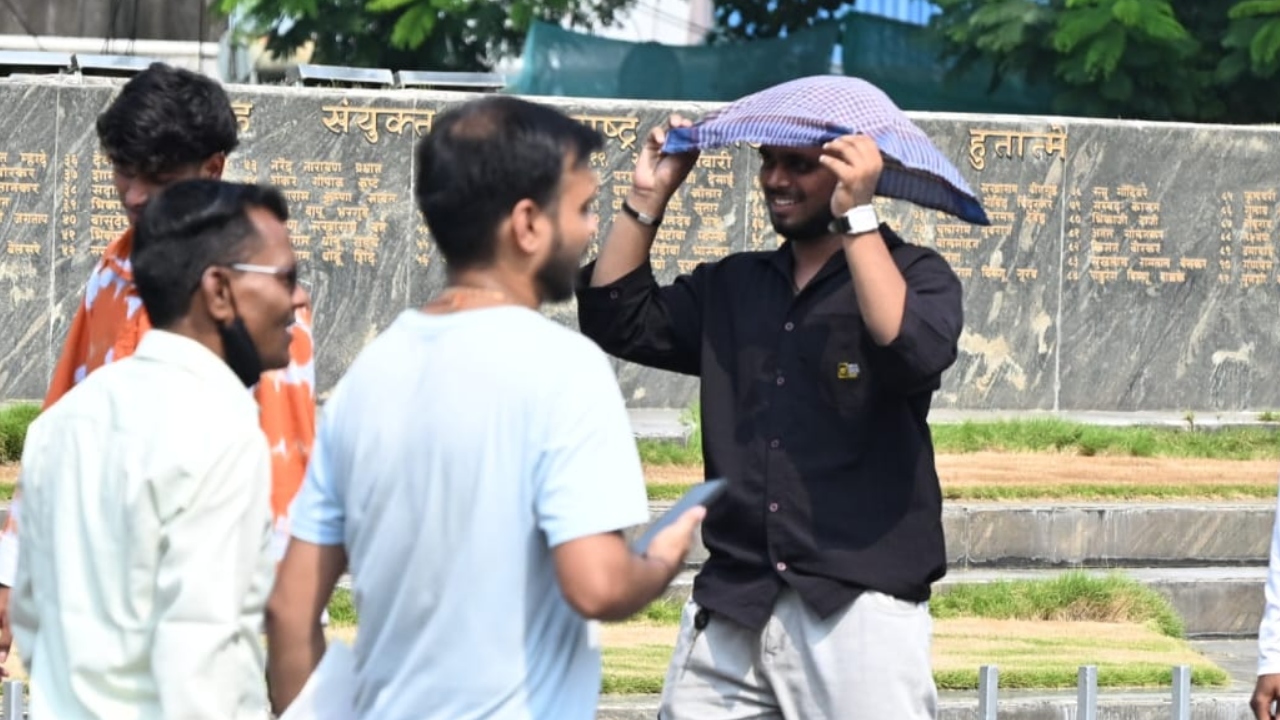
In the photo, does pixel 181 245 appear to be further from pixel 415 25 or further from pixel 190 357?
pixel 415 25

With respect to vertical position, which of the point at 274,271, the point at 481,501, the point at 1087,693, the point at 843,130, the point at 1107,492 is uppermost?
the point at 843,130

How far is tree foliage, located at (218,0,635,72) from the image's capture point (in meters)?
14.6

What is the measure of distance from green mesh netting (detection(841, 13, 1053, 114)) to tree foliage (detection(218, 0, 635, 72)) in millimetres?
1937

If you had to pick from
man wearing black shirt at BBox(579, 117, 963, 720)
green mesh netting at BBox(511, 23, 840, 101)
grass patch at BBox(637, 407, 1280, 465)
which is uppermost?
green mesh netting at BBox(511, 23, 840, 101)

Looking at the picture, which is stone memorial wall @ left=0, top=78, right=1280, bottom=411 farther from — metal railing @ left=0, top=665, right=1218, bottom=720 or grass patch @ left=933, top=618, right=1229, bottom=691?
metal railing @ left=0, top=665, right=1218, bottom=720

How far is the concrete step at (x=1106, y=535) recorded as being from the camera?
9602 mm

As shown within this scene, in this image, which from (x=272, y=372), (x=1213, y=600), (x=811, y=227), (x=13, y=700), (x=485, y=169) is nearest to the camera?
(x=485, y=169)

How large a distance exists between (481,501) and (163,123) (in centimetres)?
127

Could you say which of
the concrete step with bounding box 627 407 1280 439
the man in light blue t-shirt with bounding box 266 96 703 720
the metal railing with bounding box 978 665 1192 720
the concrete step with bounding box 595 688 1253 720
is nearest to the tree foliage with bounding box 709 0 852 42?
the concrete step with bounding box 627 407 1280 439

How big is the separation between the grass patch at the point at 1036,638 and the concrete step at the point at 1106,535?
70 centimetres

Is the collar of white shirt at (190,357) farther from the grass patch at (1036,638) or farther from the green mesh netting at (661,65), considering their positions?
the green mesh netting at (661,65)

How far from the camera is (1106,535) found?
9766mm

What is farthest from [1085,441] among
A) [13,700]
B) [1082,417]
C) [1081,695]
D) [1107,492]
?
[13,700]

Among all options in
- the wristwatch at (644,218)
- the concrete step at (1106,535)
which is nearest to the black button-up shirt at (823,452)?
the wristwatch at (644,218)
